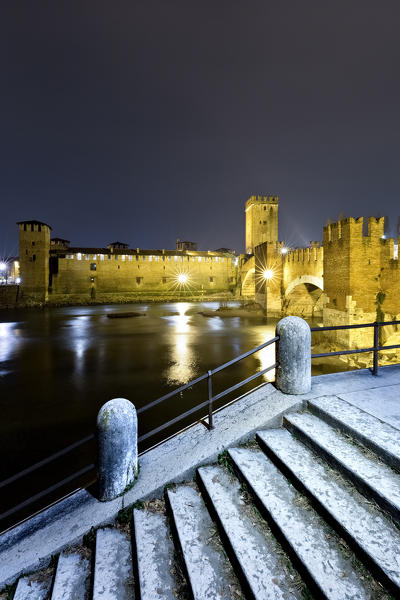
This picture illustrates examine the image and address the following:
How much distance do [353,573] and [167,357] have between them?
43.0 feet

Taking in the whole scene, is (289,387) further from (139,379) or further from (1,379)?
(1,379)

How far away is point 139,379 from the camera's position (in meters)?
11.5

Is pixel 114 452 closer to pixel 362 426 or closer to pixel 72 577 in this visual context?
pixel 72 577

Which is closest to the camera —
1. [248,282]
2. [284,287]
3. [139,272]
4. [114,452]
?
[114,452]

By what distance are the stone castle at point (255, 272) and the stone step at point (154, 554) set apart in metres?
15.4

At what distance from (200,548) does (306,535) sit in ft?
2.76

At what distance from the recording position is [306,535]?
202cm

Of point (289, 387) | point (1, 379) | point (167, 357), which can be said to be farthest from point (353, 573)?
point (1, 379)

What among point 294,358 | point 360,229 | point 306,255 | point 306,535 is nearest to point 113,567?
point 306,535

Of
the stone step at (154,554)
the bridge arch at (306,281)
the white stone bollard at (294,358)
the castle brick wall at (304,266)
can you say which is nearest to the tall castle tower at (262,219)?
the castle brick wall at (304,266)

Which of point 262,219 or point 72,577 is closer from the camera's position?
point 72,577

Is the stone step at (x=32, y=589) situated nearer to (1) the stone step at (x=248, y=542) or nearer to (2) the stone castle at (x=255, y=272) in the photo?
(1) the stone step at (x=248, y=542)

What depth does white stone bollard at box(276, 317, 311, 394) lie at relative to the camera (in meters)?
3.60

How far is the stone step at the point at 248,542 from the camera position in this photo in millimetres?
1801
